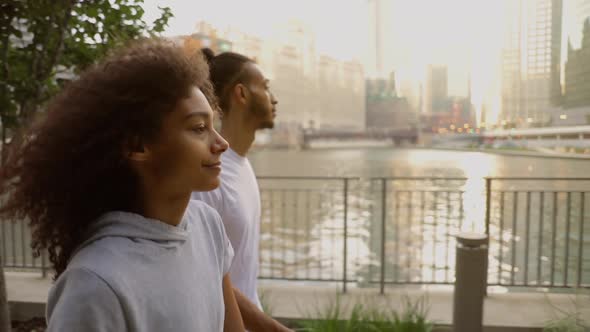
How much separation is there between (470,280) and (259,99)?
5.18 feet

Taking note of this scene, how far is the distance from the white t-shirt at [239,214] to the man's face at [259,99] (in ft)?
0.62

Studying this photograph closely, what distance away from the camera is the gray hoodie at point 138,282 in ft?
1.86

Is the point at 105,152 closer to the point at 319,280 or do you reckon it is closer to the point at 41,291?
the point at 41,291

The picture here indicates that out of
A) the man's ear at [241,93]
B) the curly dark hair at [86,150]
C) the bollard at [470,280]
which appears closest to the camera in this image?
the curly dark hair at [86,150]

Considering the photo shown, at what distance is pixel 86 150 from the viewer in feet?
2.21

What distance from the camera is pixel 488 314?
3180mm

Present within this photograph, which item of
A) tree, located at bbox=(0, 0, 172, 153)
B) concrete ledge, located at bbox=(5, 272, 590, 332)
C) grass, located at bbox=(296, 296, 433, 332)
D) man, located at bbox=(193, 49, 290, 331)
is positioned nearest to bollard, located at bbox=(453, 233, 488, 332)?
grass, located at bbox=(296, 296, 433, 332)

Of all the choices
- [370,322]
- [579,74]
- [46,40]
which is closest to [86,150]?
[46,40]

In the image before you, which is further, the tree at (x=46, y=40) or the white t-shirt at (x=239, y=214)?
the tree at (x=46, y=40)

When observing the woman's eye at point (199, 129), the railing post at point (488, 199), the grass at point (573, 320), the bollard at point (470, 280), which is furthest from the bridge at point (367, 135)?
the woman's eye at point (199, 129)

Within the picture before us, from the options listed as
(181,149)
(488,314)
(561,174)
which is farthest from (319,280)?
(181,149)

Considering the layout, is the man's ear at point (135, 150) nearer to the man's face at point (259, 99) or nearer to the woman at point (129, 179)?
the woman at point (129, 179)

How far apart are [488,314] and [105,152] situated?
310 centimetres

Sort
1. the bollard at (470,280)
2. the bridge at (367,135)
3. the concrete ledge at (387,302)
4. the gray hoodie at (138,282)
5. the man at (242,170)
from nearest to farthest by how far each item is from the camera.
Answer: the gray hoodie at (138,282) < the man at (242,170) < the bollard at (470,280) < the concrete ledge at (387,302) < the bridge at (367,135)
